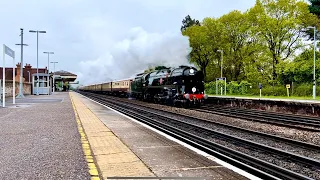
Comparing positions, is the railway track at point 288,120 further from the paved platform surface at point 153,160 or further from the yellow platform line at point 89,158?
the yellow platform line at point 89,158

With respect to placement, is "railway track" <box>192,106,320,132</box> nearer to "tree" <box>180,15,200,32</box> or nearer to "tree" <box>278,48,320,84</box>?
"tree" <box>278,48,320,84</box>

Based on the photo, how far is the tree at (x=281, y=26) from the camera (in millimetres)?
41625

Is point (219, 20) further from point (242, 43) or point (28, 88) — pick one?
point (28, 88)

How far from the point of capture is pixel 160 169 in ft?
18.1

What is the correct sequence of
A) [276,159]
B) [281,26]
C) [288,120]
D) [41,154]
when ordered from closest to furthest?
[41,154] < [276,159] < [288,120] < [281,26]

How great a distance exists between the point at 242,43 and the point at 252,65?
570cm

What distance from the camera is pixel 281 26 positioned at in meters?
41.3

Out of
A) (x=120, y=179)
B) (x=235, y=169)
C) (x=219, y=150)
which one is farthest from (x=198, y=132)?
(x=120, y=179)

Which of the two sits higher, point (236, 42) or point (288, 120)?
point (236, 42)

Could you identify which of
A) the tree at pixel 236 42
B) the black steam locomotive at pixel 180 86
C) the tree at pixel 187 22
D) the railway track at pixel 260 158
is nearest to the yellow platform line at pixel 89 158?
the railway track at pixel 260 158

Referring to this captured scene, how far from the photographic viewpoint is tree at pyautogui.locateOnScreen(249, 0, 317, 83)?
41625mm

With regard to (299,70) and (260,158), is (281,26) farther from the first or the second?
(260,158)

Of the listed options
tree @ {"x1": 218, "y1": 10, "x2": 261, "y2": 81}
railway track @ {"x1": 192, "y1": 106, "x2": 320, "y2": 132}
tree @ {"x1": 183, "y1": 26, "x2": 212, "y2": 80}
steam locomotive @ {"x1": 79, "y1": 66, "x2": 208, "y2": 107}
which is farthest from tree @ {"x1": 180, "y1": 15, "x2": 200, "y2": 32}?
railway track @ {"x1": 192, "y1": 106, "x2": 320, "y2": 132}

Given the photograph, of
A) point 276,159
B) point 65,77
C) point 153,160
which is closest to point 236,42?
point 276,159
